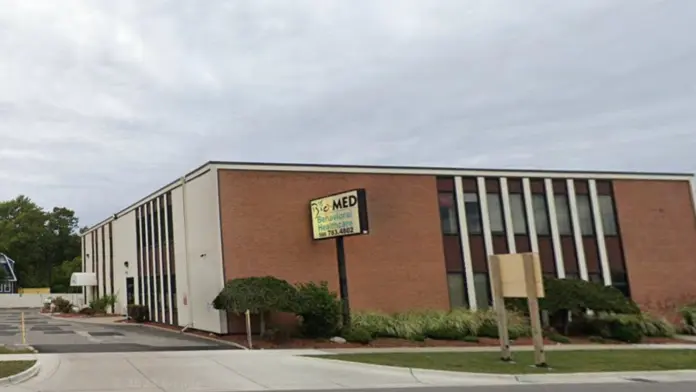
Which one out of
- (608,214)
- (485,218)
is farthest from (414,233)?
(608,214)

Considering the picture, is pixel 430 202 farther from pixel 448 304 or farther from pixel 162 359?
pixel 162 359

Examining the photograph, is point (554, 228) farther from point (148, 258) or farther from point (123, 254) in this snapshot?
point (123, 254)

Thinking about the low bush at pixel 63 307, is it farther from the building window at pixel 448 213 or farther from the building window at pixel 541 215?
the building window at pixel 541 215

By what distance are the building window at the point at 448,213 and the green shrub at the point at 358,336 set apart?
7658 millimetres

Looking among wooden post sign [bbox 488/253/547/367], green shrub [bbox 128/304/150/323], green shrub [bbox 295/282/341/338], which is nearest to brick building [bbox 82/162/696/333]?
green shrub [bbox 128/304/150/323]

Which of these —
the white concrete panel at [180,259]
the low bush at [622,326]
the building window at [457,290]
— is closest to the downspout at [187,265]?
the white concrete panel at [180,259]

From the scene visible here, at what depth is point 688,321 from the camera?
29000mm

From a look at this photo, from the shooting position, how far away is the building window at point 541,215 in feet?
96.2

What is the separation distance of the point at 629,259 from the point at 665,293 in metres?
2.52

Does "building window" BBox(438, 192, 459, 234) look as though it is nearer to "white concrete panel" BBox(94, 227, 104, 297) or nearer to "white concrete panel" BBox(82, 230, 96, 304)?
"white concrete panel" BBox(94, 227, 104, 297)

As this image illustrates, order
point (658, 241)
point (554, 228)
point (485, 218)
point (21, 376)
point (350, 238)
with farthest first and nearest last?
point (658, 241) < point (554, 228) < point (485, 218) < point (350, 238) < point (21, 376)

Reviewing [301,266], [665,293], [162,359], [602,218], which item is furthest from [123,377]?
[665,293]

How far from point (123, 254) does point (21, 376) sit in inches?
1037

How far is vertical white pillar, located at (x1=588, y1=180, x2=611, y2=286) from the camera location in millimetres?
29688
